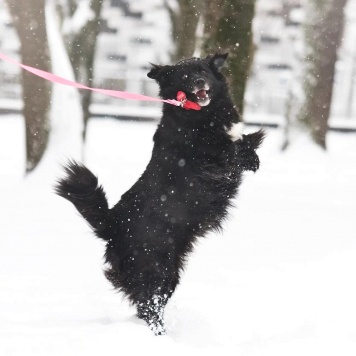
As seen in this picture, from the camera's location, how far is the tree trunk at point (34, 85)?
8.67 m

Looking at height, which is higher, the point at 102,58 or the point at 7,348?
the point at 102,58

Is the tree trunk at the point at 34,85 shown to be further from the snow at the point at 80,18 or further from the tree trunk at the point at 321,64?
the tree trunk at the point at 321,64

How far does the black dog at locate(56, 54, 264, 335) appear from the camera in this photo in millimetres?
3891

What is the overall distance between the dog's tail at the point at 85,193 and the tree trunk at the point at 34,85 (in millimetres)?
5175

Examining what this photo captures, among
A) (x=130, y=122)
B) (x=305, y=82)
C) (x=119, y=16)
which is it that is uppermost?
(x=119, y=16)

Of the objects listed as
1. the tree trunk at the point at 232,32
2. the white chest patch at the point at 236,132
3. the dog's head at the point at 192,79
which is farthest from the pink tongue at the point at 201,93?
the tree trunk at the point at 232,32

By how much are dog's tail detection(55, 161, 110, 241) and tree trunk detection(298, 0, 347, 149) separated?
27.7 ft

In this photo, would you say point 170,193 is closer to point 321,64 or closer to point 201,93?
point 201,93

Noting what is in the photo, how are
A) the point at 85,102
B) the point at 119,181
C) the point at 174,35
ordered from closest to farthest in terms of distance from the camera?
the point at 119,181, the point at 85,102, the point at 174,35

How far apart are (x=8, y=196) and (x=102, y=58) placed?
14.3 metres

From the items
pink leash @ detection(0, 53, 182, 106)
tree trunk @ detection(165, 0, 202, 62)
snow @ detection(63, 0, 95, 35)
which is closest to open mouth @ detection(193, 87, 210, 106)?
pink leash @ detection(0, 53, 182, 106)

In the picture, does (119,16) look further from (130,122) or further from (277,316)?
(277,316)

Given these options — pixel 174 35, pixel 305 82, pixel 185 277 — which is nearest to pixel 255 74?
pixel 174 35

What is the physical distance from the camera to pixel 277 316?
4.25 meters
